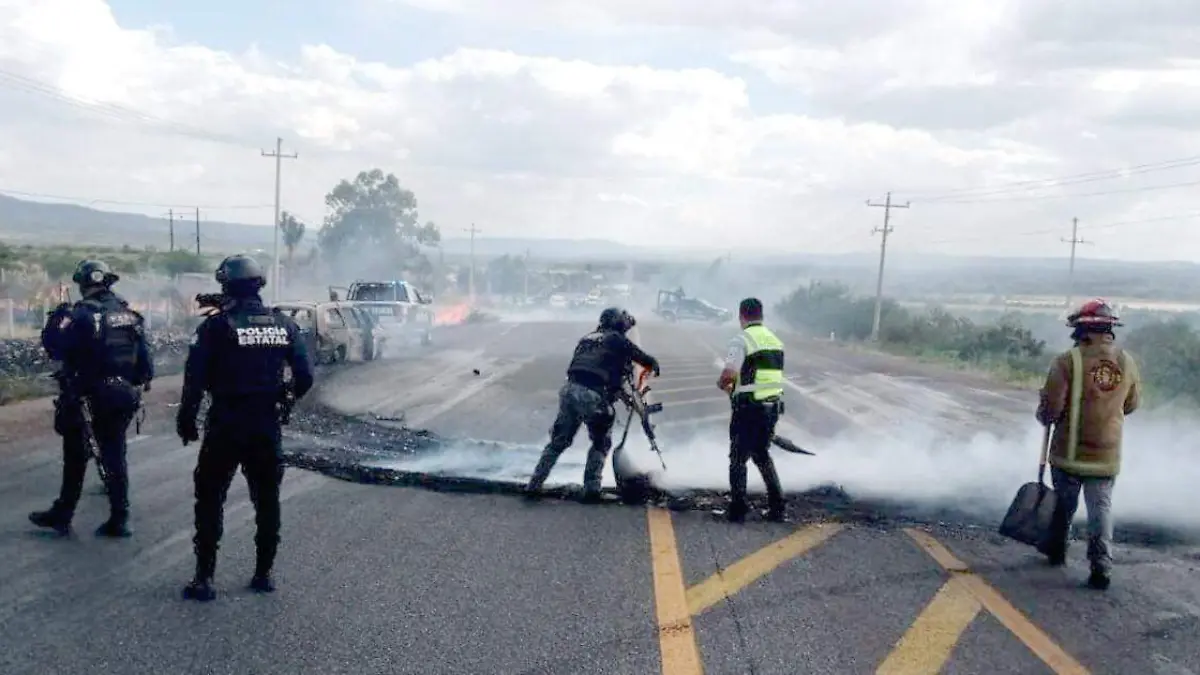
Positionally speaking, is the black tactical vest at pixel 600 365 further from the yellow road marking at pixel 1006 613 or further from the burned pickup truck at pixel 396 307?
the burned pickup truck at pixel 396 307

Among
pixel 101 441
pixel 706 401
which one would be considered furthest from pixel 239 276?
pixel 706 401

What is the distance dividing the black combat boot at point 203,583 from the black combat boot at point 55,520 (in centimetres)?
178

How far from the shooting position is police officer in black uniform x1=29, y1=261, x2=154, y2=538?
706 centimetres

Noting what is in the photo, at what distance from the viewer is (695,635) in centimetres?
539

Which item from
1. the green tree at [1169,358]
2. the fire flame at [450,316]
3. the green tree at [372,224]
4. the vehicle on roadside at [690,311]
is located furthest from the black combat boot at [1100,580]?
the green tree at [372,224]

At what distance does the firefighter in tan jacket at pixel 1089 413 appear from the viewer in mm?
6777

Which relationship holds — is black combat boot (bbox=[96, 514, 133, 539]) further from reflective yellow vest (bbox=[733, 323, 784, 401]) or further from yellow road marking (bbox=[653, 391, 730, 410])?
yellow road marking (bbox=[653, 391, 730, 410])

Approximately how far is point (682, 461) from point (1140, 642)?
5913 millimetres

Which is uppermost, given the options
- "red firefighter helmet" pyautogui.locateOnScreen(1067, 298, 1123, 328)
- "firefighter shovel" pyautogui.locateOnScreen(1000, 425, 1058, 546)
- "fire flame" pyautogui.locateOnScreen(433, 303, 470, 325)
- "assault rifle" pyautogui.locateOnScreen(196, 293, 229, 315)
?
"red firefighter helmet" pyautogui.locateOnScreen(1067, 298, 1123, 328)

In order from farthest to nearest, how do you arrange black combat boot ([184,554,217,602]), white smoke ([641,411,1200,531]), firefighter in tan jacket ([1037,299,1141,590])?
white smoke ([641,411,1200,531])
firefighter in tan jacket ([1037,299,1141,590])
black combat boot ([184,554,217,602])

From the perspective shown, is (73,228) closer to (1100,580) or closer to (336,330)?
(336,330)

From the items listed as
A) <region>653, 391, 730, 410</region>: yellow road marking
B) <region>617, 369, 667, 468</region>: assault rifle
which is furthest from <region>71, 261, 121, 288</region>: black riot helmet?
<region>653, 391, 730, 410</region>: yellow road marking

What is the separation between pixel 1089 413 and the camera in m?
6.81

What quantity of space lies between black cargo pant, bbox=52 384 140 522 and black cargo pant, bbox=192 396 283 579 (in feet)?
4.78
